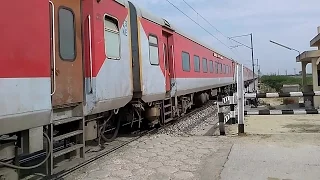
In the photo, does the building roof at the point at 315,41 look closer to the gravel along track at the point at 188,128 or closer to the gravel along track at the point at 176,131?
the gravel along track at the point at 176,131

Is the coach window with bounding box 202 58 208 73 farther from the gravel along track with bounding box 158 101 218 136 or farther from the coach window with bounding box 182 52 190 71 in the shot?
the gravel along track with bounding box 158 101 218 136

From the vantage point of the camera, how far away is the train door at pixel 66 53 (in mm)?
5199

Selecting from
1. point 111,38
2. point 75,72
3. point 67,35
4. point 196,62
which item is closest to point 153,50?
point 111,38

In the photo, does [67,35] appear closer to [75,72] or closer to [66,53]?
[66,53]

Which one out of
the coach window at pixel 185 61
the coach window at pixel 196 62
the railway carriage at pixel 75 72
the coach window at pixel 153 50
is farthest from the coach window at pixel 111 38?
the coach window at pixel 196 62

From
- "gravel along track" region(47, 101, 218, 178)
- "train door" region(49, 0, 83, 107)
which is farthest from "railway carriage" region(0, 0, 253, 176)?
"gravel along track" region(47, 101, 218, 178)

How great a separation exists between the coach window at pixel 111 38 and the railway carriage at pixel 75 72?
0.02 meters

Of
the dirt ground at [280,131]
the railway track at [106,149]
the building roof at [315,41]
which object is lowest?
the railway track at [106,149]

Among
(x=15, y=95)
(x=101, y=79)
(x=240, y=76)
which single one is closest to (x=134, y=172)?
(x=101, y=79)

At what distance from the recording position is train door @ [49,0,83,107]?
5.20 meters

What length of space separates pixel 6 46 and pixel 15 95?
56cm

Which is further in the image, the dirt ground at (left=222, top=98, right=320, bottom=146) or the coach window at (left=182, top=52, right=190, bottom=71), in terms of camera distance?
the coach window at (left=182, top=52, right=190, bottom=71)

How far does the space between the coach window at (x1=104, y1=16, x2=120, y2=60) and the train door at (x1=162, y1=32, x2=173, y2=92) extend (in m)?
3.48

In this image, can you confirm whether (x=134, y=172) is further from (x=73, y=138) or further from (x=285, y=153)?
(x=285, y=153)
